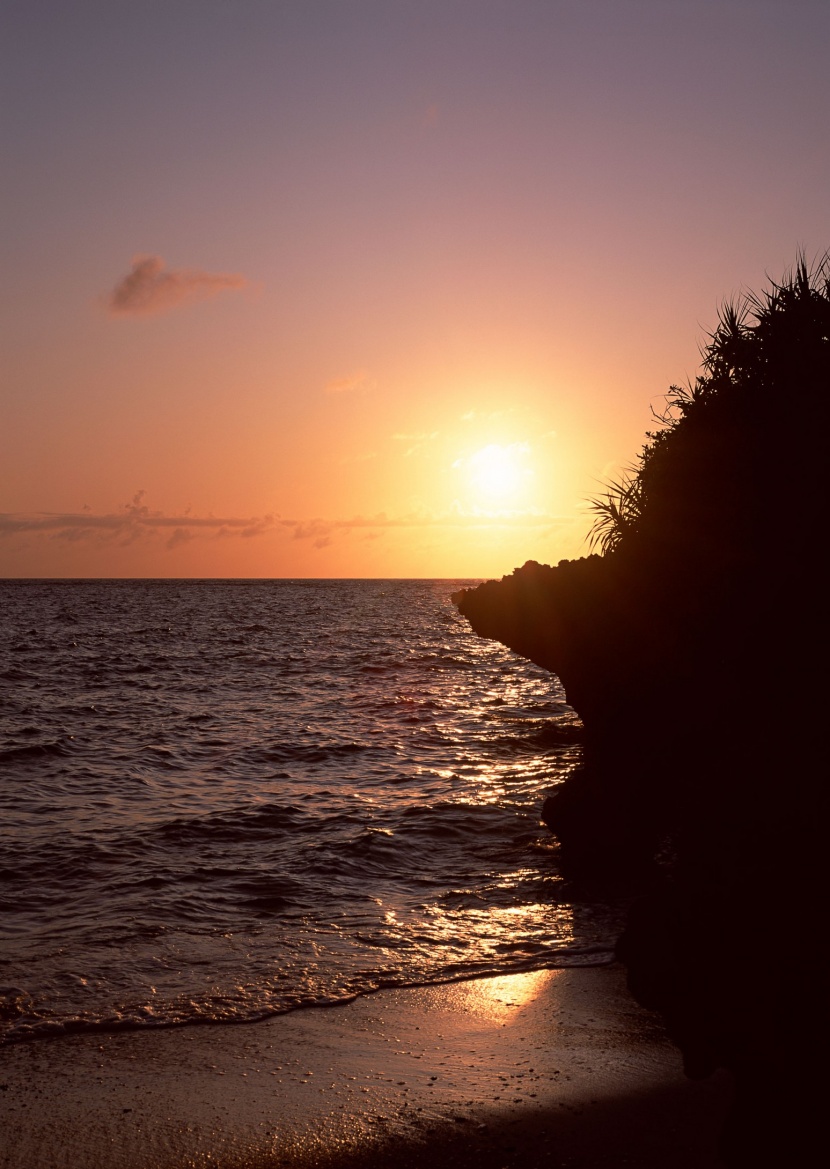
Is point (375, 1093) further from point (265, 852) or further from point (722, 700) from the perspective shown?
point (265, 852)

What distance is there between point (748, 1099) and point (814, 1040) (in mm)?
685

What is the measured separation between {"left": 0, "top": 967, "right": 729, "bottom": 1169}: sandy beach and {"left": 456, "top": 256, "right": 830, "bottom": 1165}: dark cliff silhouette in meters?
1.17

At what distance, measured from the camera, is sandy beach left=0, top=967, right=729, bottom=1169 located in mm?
6320

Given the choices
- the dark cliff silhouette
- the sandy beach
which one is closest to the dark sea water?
the sandy beach

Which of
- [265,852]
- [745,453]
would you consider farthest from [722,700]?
[265,852]

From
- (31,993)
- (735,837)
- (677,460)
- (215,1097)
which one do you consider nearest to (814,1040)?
(735,837)

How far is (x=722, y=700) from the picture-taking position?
9.16 m

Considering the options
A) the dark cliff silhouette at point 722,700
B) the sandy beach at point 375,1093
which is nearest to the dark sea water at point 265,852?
the sandy beach at point 375,1093

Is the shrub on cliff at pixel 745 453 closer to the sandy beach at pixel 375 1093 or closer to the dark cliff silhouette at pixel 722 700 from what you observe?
the dark cliff silhouette at pixel 722 700

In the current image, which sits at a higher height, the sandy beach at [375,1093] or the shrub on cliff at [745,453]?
the shrub on cliff at [745,453]

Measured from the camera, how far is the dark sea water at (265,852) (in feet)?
31.9

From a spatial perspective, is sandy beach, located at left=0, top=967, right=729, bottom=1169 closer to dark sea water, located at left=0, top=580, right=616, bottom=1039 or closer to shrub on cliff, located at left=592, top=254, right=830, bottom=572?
dark sea water, located at left=0, top=580, right=616, bottom=1039

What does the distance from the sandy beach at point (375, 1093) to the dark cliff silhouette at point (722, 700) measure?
1169 millimetres

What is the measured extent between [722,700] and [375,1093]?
4754 mm
